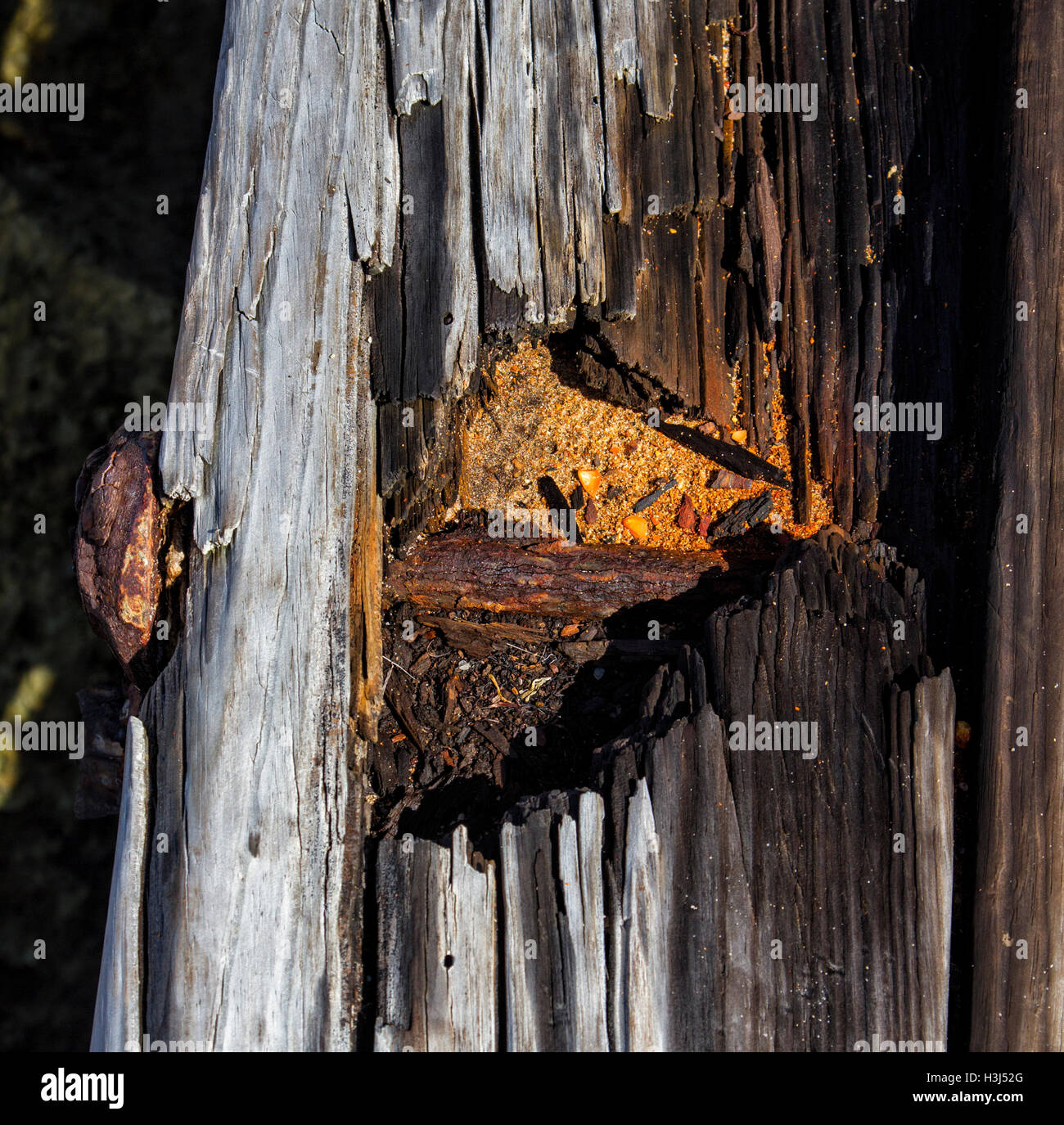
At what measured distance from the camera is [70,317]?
4.46 metres

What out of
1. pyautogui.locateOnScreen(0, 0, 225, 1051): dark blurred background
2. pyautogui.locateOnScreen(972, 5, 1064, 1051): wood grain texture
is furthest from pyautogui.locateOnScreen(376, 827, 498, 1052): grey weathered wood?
Result: pyautogui.locateOnScreen(0, 0, 225, 1051): dark blurred background

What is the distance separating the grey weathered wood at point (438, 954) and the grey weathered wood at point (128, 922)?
0.67 metres

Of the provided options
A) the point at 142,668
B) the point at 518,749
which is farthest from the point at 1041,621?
the point at 142,668

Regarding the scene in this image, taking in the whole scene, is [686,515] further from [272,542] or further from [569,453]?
[272,542]

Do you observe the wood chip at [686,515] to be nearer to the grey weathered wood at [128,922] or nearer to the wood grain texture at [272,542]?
the wood grain texture at [272,542]

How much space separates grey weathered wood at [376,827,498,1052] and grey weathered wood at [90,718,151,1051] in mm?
669

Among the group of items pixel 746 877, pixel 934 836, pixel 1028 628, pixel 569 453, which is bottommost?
pixel 746 877

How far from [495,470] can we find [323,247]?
88 centimetres

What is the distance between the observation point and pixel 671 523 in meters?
2.90

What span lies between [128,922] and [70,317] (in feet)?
10.7

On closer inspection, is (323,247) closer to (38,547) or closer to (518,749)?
(518,749)

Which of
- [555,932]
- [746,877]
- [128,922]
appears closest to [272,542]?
[128,922]

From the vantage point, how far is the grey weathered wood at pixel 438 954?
2404mm
